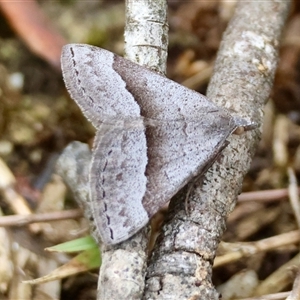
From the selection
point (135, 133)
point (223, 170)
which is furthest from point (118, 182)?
point (223, 170)

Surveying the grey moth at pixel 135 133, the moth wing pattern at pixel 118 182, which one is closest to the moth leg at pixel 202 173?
the grey moth at pixel 135 133

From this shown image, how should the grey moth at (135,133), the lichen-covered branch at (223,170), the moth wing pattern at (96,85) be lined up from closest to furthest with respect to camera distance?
the lichen-covered branch at (223,170) < the grey moth at (135,133) < the moth wing pattern at (96,85)

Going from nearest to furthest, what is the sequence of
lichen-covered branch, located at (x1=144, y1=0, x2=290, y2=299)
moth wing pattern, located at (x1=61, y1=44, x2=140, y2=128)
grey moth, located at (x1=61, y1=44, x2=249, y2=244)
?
lichen-covered branch, located at (x1=144, y1=0, x2=290, y2=299)
grey moth, located at (x1=61, y1=44, x2=249, y2=244)
moth wing pattern, located at (x1=61, y1=44, x2=140, y2=128)

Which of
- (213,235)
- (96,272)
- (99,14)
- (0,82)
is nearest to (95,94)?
(213,235)

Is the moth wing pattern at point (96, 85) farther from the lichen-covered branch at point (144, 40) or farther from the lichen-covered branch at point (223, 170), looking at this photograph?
the lichen-covered branch at point (223, 170)

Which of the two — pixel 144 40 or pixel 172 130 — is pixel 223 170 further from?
pixel 144 40

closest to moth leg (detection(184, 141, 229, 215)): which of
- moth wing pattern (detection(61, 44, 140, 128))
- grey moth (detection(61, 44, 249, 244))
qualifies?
grey moth (detection(61, 44, 249, 244))

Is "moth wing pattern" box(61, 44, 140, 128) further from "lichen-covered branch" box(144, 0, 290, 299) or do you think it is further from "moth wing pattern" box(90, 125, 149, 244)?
Result: "lichen-covered branch" box(144, 0, 290, 299)
